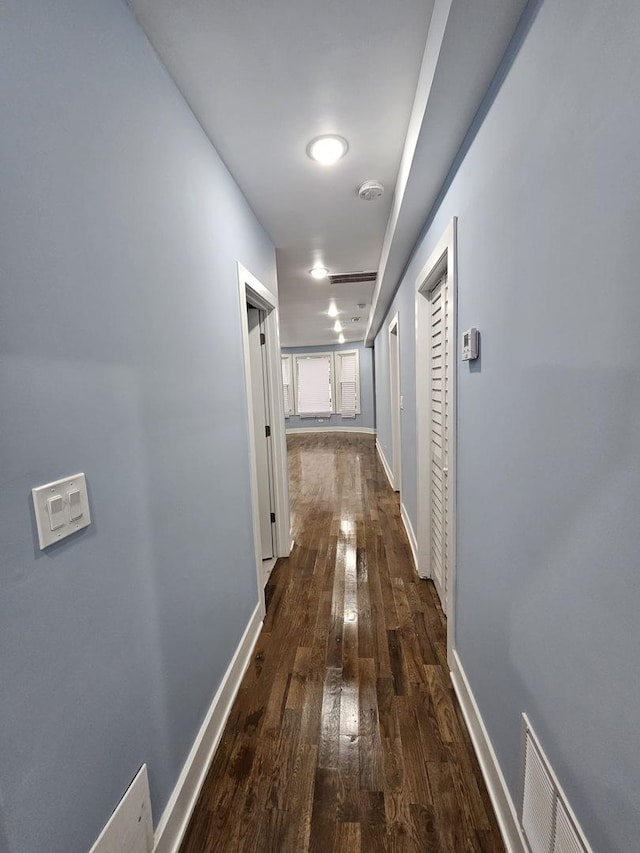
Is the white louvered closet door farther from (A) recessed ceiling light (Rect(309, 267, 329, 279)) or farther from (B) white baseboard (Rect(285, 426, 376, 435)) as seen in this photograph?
(B) white baseboard (Rect(285, 426, 376, 435))

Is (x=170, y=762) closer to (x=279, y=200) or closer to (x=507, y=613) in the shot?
(x=507, y=613)

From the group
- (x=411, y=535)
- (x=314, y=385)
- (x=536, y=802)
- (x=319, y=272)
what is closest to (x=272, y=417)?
(x=411, y=535)

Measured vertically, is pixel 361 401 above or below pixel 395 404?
below

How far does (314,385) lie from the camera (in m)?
9.83

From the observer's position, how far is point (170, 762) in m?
1.06

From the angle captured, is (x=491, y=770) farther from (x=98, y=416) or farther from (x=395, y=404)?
(x=395, y=404)

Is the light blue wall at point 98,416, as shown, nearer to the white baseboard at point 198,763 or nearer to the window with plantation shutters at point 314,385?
the white baseboard at point 198,763

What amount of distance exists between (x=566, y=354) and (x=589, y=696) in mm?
674

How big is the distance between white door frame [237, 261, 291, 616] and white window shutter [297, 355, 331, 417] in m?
7.04

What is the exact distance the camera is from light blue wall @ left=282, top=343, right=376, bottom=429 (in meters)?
9.28

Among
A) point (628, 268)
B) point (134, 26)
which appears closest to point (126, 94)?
point (134, 26)

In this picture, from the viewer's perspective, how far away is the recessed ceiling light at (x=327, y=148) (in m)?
1.54

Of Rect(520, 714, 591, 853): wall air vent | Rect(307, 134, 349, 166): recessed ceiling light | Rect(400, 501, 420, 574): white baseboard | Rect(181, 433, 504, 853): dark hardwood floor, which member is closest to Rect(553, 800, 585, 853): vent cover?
Rect(520, 714, 591, 853): wall air vent

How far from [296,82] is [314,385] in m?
8.59
